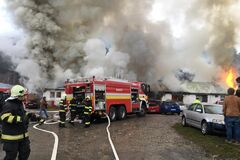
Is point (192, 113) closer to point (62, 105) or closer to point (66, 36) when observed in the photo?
point (62, 105)

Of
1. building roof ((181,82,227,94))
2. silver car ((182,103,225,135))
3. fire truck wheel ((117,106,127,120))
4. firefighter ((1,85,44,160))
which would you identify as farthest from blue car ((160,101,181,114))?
firefighter ((1,85,44,160))

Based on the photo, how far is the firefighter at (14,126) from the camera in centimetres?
487

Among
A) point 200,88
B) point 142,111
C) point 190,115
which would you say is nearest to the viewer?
point 190,115

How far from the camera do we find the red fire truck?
54.2 ft

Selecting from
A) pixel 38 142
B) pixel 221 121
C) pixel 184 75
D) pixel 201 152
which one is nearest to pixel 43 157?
pixel 38 142

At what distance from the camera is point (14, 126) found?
499 centimetres

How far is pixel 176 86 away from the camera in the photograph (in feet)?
151

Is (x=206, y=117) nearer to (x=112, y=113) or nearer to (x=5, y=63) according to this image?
(x=112, y=113)

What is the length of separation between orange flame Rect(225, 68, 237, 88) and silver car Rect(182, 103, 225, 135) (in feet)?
102

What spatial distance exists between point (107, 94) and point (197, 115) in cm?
588

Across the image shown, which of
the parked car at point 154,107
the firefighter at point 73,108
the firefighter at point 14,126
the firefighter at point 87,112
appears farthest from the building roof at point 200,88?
the firefighter at point 14,126

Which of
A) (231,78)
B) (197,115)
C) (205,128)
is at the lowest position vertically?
(205,128)

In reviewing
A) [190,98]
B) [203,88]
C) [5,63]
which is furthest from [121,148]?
[203,88]

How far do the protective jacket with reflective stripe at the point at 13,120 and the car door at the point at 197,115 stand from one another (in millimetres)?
8916
